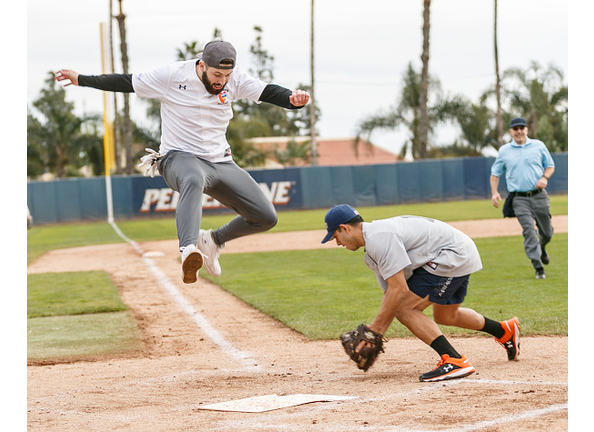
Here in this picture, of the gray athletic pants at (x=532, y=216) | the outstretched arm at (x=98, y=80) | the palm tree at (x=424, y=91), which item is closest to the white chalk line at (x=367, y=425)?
the outstretched arm at (x=98, y=80)

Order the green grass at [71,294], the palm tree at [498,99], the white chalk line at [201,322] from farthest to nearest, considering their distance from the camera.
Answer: the palm tree at [498,99] < the green grass at [71,294] < the white chalk line at [201,322]

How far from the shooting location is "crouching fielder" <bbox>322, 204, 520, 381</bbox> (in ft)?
19.5

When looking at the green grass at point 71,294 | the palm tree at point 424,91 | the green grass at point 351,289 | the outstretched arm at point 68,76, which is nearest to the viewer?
the outstretched arm at point 68,76

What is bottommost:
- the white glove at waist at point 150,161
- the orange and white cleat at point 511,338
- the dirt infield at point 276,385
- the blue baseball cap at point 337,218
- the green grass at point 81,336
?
the green grass at point 81,336

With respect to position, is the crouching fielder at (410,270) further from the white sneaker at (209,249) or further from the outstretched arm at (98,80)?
the outstretched arm at (98,80)

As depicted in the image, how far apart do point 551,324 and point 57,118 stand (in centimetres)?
4241

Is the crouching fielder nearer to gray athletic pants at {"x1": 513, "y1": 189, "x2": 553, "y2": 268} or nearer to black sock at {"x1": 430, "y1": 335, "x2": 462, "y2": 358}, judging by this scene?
black sock at {"x1": 430, "y1": 335, "x2": 462, "y2": 358}

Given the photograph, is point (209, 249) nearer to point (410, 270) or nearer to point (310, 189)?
point (410, 270)

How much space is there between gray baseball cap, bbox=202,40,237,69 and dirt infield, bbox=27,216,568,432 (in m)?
2.53

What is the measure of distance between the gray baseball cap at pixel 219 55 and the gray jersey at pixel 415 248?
5.37 ft

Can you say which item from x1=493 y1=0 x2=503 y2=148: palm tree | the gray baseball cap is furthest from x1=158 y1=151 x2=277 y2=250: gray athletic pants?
x1=493 y1=0 x2=503 y2=148: palm tree

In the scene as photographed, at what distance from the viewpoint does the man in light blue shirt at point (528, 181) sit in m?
11.3
